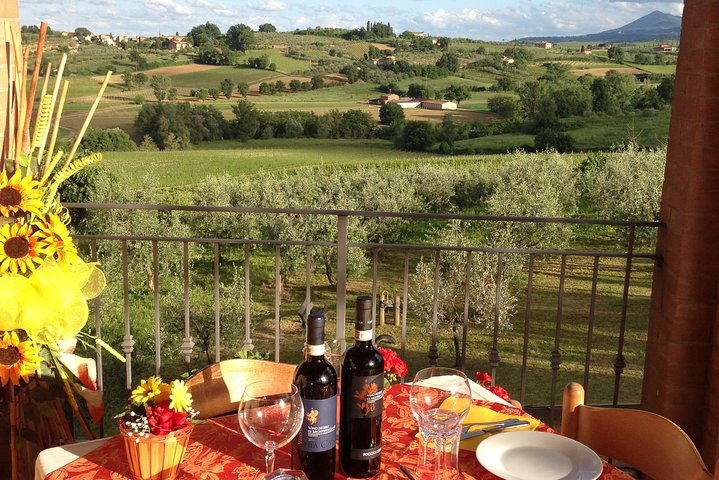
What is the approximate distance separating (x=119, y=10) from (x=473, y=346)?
42.5 ft

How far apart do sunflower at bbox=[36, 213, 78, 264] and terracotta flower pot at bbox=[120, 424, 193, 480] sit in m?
0.55

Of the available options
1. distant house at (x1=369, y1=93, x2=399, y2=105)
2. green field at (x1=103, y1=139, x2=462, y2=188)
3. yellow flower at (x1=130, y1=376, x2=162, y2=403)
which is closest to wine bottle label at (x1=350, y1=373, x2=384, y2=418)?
yellow flower at (x1=130, y1=376, x2=162, y2=403)

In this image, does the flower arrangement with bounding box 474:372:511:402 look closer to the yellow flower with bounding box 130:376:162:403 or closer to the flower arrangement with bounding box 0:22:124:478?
the yellow flower with bounding box 130:376:162:403

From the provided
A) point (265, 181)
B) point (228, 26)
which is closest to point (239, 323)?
point (265, 181)

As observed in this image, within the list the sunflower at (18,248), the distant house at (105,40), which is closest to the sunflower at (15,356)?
the sunflower at (18,248)

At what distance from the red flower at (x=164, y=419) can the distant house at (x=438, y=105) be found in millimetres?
16355

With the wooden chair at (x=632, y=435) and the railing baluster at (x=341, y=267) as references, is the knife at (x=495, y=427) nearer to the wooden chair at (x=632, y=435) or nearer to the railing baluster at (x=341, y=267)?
the wooden chair at (x=632, y=435)

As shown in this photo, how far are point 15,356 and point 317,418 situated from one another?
0.80m

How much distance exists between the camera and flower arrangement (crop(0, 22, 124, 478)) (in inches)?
58.3

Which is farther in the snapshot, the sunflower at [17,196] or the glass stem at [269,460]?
the sunflower at [17,196]

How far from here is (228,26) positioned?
58.9ft

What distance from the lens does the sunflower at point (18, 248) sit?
147 cm

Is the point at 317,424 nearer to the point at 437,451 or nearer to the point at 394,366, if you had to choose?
the point at 437,451

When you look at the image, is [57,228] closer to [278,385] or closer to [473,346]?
[278,385]
